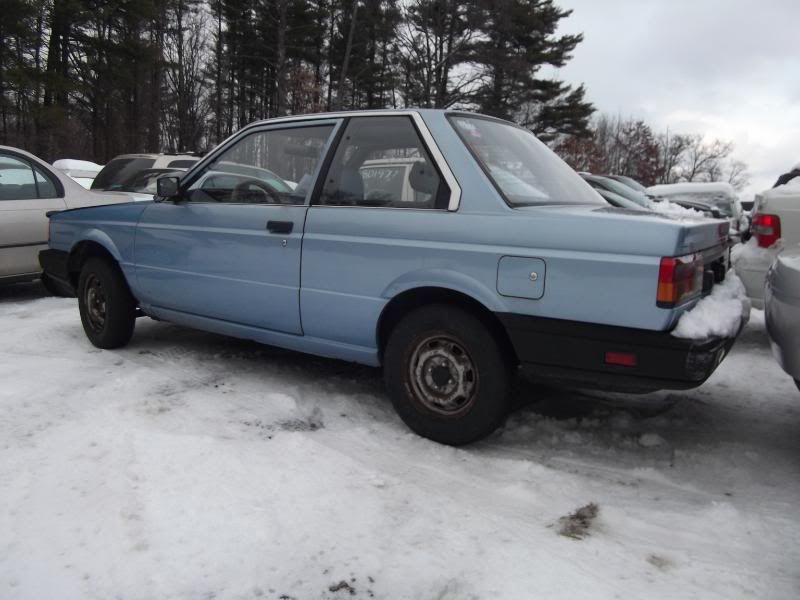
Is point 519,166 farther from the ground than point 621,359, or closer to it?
farther from the ground

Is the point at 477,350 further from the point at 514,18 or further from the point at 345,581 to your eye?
the point at 514,18

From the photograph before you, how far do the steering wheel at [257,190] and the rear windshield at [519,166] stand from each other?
4.00 feet

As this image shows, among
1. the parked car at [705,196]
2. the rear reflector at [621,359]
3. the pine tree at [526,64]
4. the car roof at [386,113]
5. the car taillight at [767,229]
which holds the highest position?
the pine tree at [526,64]

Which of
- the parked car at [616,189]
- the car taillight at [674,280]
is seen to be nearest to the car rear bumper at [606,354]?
the car taillight at [674,280]

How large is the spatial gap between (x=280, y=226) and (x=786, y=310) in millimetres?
2714

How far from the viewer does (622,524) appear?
2543 millimetres

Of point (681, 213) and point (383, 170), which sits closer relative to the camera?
point (383, 170)

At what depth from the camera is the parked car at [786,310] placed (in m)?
2.88

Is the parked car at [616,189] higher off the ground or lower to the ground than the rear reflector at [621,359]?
higher

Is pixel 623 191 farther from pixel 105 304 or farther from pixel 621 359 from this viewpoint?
pixel 621 359

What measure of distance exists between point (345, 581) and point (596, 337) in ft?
4.78

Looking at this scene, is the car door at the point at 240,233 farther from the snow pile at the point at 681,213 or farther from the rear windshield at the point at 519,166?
the snow pile at the point at 681,213

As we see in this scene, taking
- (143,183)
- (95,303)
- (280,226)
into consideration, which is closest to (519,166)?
(280,226)

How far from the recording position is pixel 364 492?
8.96 feet
